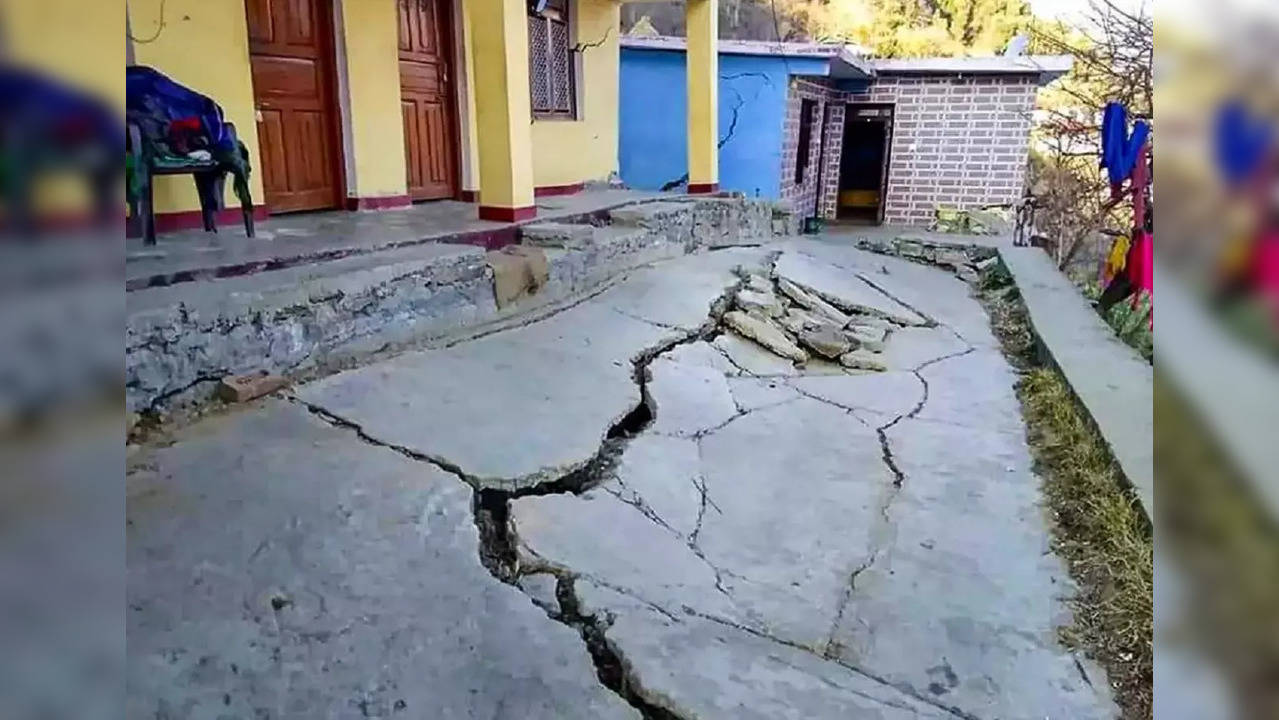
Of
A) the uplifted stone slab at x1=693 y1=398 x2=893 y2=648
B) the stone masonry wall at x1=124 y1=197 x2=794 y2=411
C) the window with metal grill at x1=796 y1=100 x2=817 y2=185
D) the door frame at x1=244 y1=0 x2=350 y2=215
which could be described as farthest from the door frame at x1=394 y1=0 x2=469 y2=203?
the window with metal grill at x1=796 y1=100 x2=817 y2=185

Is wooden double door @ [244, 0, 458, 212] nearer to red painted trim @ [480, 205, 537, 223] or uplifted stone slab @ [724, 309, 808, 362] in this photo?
red painted trim @ [480, 205, 537, 223]

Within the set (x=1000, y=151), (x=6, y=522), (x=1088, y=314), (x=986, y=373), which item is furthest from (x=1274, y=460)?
(x=1000, y=151)

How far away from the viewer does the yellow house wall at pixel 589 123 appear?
7.52 m

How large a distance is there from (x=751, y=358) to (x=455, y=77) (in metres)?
3.60

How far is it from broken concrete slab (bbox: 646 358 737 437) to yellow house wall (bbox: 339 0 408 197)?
288cm

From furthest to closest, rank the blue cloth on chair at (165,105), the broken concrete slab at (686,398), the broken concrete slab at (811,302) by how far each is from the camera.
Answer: the broken concrete slab at (811,302), the blue cloth on chair at (165,105), the broken concrete slab at (686,398)

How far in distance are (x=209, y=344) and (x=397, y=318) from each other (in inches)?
35.2

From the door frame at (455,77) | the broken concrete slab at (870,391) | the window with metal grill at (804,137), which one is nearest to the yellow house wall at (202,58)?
the door frame at (455,77)

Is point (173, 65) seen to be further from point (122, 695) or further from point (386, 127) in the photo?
point (122, 695)

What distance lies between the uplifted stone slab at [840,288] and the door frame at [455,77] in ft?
8.65

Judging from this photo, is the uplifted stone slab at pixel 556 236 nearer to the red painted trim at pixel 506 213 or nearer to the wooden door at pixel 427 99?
the red painted trim at pixel 506 213

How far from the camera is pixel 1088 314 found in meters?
5.27

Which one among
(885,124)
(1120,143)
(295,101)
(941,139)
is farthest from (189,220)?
(885,124)

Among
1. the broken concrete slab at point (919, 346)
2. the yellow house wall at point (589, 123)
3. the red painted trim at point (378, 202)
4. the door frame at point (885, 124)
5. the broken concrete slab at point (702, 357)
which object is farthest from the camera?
the door frame at point (885, 124)
